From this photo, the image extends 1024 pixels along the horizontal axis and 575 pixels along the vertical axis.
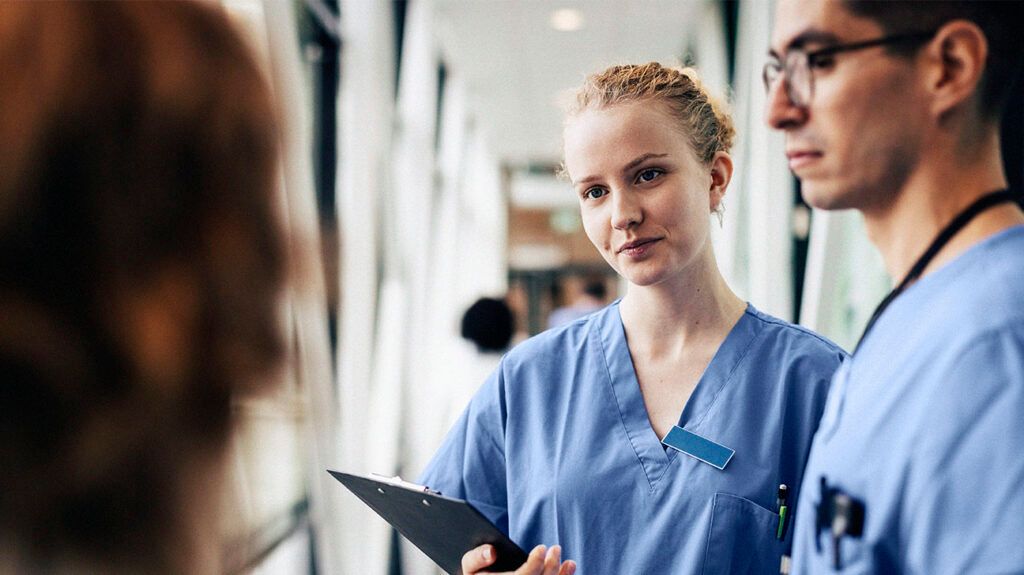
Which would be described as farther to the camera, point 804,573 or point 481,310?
point 481,310

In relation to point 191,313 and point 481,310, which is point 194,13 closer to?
point 191,313

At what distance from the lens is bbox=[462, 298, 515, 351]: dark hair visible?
3561 millimetres

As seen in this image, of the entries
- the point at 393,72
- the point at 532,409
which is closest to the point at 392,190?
the point at 393,72

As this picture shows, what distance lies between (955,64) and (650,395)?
0.70 metres

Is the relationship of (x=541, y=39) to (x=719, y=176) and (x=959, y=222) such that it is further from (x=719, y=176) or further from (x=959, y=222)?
(x=959, y=222)

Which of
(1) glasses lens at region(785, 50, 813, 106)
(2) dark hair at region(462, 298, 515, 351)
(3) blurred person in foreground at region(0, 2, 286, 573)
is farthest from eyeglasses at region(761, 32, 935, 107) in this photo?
(2) dark hair at region(462, 298, 515, 351)

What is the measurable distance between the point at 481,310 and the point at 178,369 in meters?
3.11

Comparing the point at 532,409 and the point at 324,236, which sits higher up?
the point at 324,236

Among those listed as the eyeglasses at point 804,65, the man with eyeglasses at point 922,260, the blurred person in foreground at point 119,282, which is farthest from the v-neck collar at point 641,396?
the blurred person in foreground at point 119,282

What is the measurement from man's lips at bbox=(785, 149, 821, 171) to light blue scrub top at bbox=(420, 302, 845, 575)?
513 millimetres

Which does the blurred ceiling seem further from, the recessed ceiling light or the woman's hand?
the woman's hand

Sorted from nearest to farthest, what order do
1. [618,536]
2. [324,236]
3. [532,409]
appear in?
[324,236] → [618,536] → [532,409]

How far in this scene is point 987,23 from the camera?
0.63 meters

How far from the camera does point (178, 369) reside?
49 centimetres
